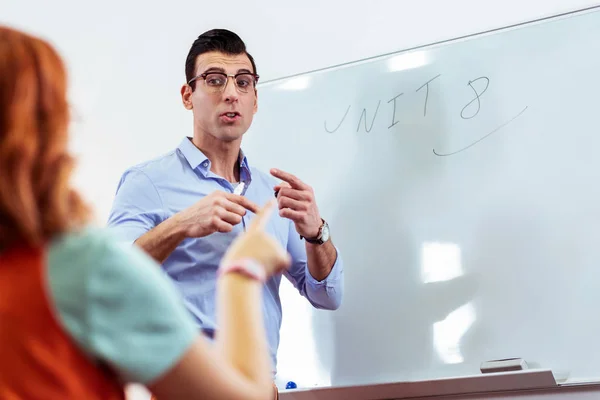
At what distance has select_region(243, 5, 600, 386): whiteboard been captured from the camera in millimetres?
1722

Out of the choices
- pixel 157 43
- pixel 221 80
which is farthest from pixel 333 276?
pixel 157 43

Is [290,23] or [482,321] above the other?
[290,23]

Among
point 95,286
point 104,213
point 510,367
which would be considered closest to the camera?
point 95,286

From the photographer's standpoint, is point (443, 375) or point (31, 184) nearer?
point (31, 184)

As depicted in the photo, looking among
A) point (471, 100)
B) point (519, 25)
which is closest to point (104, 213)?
point (471, 100)

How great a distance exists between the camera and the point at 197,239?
1.73m

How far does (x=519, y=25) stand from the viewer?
6.21 feet

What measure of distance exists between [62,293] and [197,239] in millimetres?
1075

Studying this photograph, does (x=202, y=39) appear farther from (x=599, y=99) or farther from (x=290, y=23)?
(x=599, y=99)

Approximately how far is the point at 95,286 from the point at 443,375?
1275mm

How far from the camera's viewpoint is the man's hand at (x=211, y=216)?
1574 millimetres

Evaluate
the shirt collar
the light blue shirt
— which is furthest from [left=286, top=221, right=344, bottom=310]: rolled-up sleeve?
the shirt collar

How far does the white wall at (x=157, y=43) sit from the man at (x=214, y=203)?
403 millimetres

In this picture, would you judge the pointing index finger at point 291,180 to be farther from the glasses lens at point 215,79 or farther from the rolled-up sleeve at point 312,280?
the glasses lens at point 215,79
